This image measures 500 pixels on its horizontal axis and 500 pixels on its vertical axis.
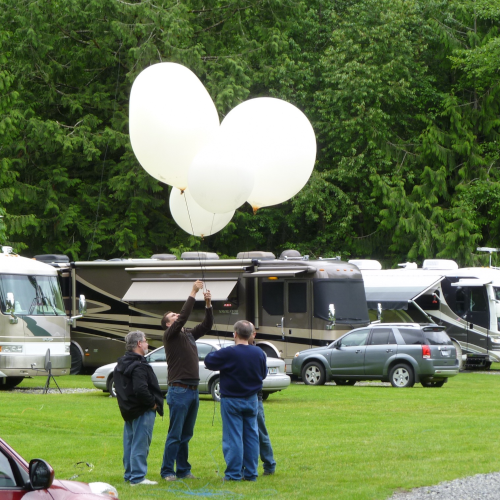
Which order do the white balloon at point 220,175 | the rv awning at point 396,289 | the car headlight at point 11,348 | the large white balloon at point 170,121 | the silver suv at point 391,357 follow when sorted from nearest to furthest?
the white balloon at point 220,175, the large white balloon at point 170,121, the car headlight at point 11,348, the silver suv at point 391,357, the rv awning at point 396,289

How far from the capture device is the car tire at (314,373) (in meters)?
23.3

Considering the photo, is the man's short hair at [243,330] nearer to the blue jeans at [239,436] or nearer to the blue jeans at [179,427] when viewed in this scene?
the blue jeans at [239,436]

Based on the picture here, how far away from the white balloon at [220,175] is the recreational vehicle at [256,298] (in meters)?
15.6

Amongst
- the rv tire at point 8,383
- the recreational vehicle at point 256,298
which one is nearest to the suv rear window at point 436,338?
the recreational vehicle at point 256,298

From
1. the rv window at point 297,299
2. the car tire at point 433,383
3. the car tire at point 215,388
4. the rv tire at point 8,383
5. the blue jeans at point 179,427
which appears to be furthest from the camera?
the rv window at point 297,299

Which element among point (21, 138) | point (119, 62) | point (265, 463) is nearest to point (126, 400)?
point (265, 463)

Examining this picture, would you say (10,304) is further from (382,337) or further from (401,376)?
(401,376)

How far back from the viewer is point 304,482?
10.2 meters

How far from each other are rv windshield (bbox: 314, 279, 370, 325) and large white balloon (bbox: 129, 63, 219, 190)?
1610 centimetres

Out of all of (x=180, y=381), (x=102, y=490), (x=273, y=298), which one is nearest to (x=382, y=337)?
(x=273, y=298)

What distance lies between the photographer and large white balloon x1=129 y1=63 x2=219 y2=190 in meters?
9.05

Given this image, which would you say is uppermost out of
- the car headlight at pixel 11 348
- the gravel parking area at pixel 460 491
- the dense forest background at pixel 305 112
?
the dense forest background at pixel 305 112

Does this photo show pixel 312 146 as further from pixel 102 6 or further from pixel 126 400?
pixel 102 6

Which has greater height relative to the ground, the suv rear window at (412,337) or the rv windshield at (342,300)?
the rv windshield at (342,300)
